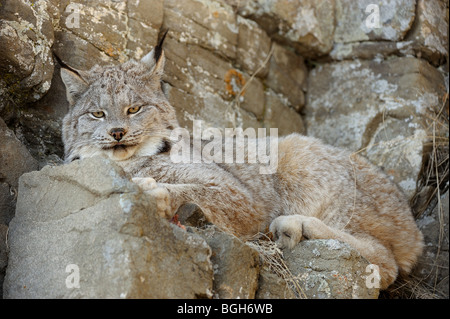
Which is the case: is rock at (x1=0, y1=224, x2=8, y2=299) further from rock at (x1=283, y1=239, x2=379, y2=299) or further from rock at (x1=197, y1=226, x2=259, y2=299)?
rock at (x1=283, y1=239, x2=379, y2=299)

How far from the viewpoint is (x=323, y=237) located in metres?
3.95

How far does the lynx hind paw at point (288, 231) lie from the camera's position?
3.85m

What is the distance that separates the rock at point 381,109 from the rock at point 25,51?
3276mm

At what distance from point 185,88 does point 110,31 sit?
0.96m

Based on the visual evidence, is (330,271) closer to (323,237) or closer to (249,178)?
(323,237)

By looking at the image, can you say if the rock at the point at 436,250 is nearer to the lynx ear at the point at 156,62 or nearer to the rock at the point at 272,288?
the rock at the point at 272,288

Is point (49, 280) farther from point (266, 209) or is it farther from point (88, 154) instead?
point (266, 209)

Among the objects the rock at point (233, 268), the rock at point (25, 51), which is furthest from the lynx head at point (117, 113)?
the rock at point (233, 268)

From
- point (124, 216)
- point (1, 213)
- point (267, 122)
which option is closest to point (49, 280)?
point (124, 216)

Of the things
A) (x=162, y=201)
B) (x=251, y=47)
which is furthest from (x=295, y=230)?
(x=251, y=47)

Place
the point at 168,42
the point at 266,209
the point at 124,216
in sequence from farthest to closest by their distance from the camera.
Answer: the point at 168,42 → the point at 266,209 → the point at 124,216

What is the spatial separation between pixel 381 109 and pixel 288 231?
9.36ft

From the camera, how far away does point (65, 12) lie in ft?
16.0

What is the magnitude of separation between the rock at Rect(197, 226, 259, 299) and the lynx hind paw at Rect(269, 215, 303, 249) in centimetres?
64
